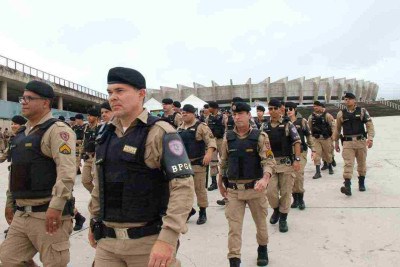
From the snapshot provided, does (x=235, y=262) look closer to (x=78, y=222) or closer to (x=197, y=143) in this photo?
(x=197, y=143)

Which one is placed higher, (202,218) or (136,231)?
(136,231)

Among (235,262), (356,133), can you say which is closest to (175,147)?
(235,262)

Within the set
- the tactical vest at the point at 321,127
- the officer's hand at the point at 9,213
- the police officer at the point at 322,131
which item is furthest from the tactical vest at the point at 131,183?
the tactical vest at the point at 321,127

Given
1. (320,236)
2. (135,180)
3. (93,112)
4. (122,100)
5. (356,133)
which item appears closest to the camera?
(135,180)

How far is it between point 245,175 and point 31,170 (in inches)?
91.6

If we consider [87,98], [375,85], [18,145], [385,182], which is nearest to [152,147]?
[18,145]

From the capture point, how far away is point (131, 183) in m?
2.13

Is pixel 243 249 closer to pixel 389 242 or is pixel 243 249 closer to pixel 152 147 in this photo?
pixel 389 242

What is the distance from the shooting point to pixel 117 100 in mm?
2229

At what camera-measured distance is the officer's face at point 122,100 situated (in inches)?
87.8

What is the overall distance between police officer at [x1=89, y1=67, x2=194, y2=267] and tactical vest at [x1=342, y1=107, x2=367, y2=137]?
6.08 meters

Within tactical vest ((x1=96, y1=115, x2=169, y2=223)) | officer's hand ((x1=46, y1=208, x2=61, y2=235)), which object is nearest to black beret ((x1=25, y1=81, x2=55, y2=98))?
officer's hand ((x1=46, y1=208, x2=61, y2=235))

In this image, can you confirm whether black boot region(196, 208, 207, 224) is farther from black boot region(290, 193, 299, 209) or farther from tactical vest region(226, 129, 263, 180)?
black boot region(290, 193, 299, 209)

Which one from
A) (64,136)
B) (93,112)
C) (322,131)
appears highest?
(93,112)
